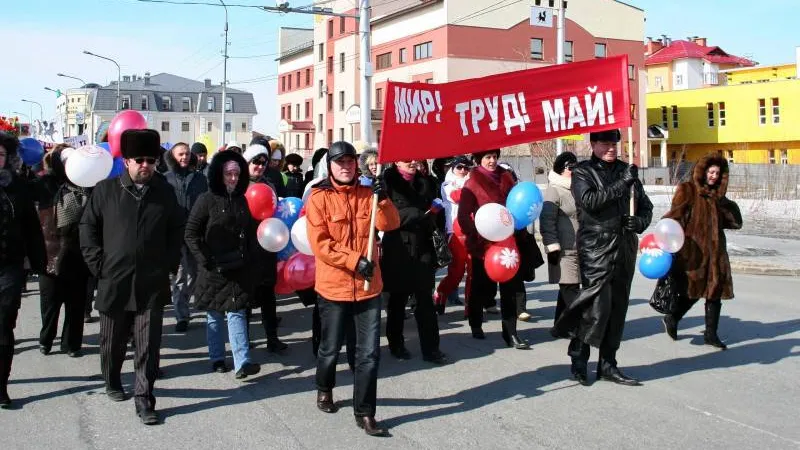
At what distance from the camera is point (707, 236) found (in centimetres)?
777

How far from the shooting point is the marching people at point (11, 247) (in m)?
5.76

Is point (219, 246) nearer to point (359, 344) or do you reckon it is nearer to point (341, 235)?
point (341, 235)

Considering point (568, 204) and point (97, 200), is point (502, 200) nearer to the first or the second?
point (568, 204)

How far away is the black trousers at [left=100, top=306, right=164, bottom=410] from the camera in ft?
18.2

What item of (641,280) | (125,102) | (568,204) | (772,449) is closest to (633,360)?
(568,204)

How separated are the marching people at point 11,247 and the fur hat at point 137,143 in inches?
40.4

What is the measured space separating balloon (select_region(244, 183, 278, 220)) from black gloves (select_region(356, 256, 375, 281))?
2098 millimetres

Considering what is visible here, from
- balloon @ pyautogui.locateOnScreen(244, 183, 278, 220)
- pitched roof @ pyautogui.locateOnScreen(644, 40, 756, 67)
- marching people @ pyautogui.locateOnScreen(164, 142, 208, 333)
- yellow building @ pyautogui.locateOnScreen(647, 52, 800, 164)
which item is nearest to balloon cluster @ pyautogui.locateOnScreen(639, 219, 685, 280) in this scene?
balloon @ pyautogui.locateOnScreen(244, 183, 278, 220)

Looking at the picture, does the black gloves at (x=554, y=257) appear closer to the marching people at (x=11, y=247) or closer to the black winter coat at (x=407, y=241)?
the black winter coat at (x=407, y=241)

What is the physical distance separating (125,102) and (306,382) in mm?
97519

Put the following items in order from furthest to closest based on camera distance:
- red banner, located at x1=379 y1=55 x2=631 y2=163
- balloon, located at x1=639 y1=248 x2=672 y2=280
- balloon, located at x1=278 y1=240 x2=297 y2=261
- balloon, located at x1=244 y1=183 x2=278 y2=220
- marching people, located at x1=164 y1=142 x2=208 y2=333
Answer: marching people, located at x1=164 y1=142 x2=208 y2=333, balloon, located at x1=278 y1=240 x2=297 y2=261, balloon, located at x1=639 y1=248 x2=672 y2=280, balloon, located at x1=244 y1=183 x2=278 y2=220, red banner, located at x1=379 y1=55 x2=631 y2=163

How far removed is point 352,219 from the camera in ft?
17.7

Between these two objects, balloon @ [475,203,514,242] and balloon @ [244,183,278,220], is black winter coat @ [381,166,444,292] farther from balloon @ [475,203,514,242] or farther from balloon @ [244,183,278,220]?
balloon @ [244,183,278,220]

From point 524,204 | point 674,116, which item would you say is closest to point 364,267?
point 524,204
